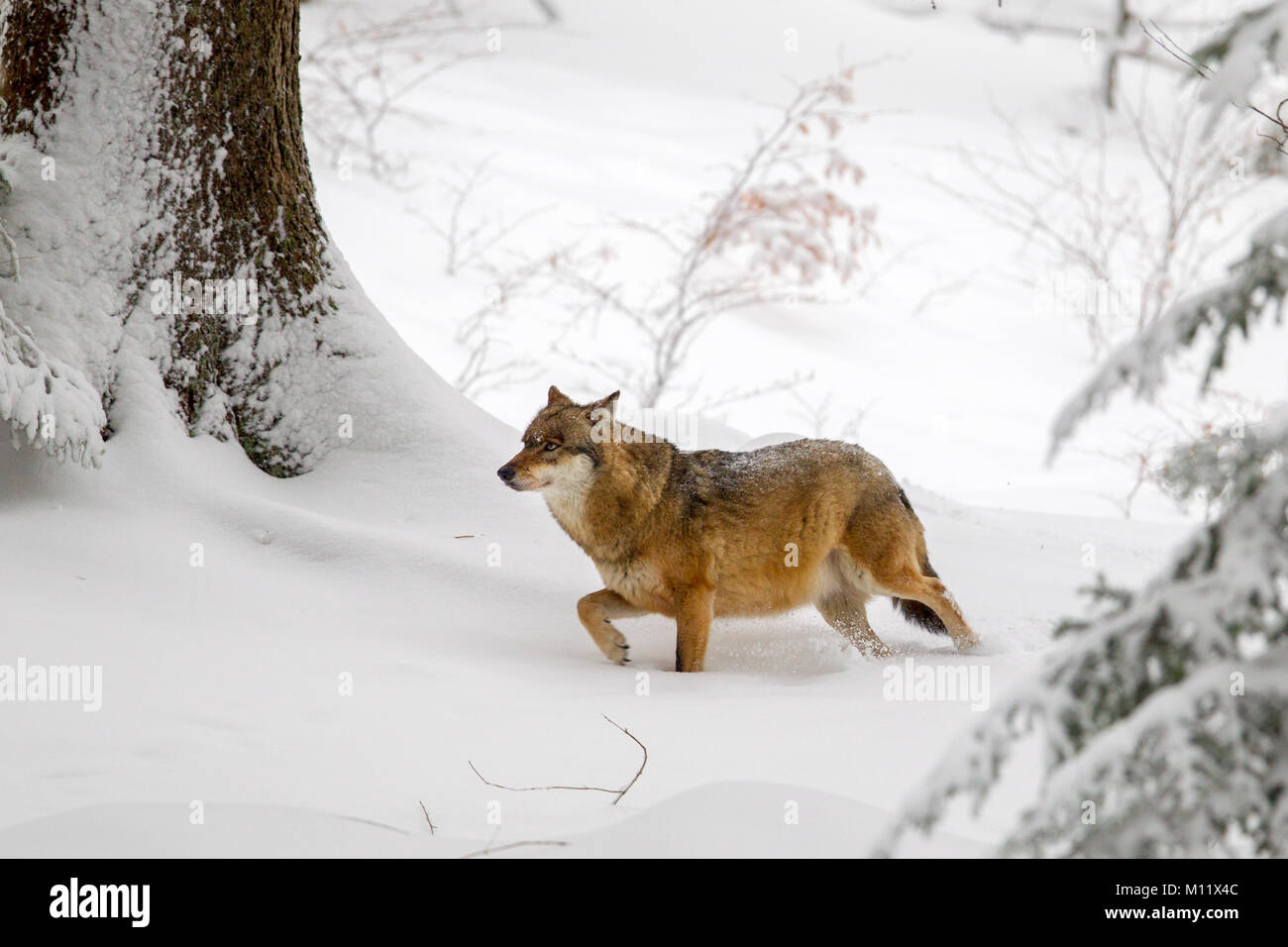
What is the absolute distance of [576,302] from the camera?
14.2 m

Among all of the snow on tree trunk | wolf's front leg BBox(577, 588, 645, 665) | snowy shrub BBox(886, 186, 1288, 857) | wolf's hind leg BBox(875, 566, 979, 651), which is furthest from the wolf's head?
snowy shrub BBox(886, 186, 1288, 857)

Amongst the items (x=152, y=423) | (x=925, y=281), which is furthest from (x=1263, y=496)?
(x=925, y=281)

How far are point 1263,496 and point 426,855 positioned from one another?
81.4 inches

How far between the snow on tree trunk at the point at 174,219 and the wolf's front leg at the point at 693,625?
1.93 metres

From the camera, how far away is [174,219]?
5871 mm

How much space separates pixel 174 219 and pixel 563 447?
92.1 inches

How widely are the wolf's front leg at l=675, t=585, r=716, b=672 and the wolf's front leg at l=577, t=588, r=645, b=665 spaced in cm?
23

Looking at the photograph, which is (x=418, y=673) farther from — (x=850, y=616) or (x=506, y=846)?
(x=850, y=616)

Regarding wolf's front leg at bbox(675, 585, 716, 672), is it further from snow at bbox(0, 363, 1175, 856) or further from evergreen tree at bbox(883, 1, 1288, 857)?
evergreen tree at bbox(883, 1, 1288, 857)

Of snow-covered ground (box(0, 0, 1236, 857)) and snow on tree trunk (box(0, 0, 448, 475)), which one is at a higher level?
snow on tree trunk (box(0, 0, 448, 475))

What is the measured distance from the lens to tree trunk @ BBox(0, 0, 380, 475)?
5.68 meters

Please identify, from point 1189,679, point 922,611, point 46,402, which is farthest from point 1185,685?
point 46,402

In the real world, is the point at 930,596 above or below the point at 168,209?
below

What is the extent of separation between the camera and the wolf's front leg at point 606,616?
528 cm
